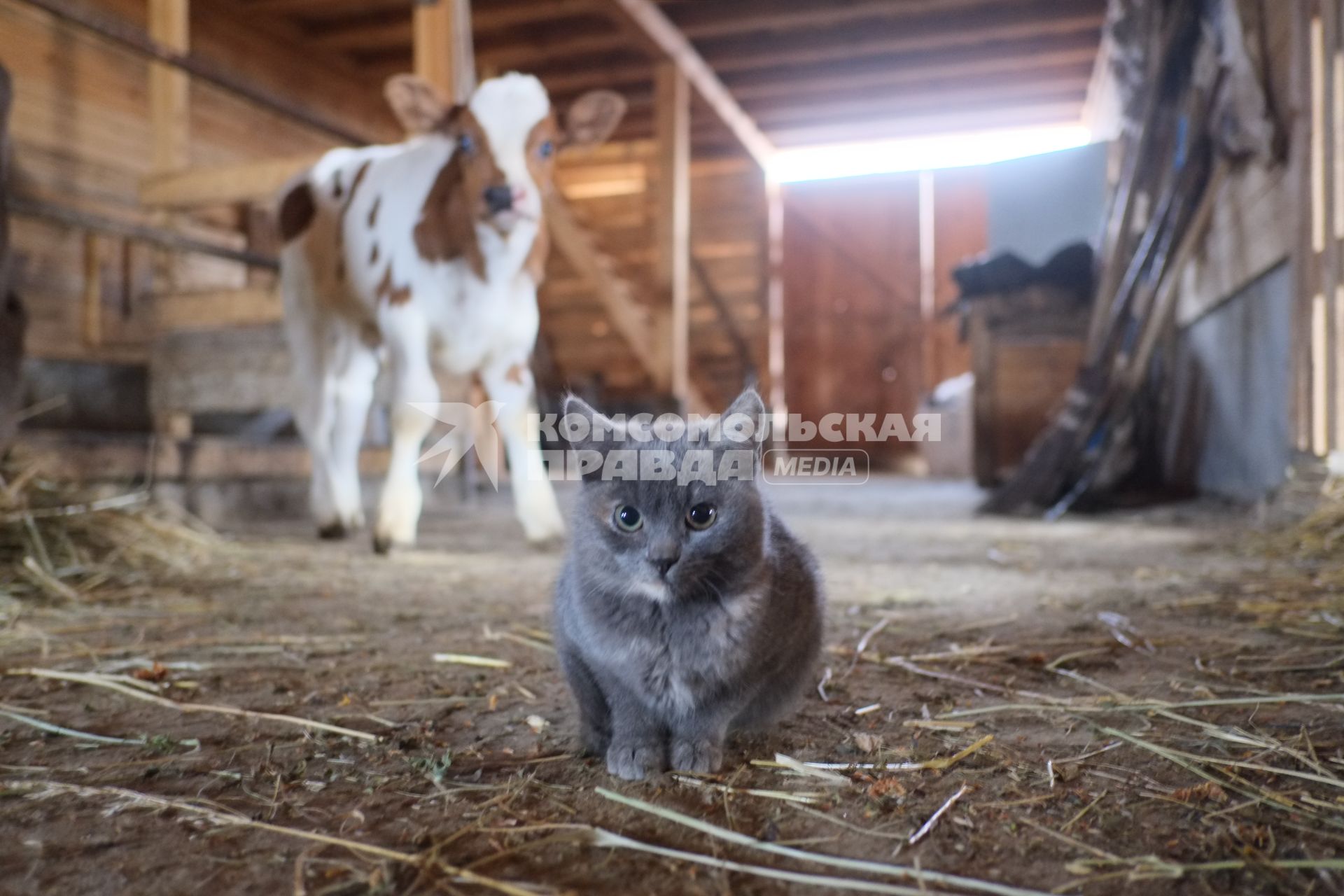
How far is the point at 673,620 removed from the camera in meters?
1.21

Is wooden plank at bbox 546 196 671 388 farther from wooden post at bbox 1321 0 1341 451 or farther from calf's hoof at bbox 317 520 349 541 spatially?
wooden post at bbox 1321 0 1341 451

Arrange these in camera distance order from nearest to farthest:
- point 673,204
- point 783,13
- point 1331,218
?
point 1331,218 < point 673,204 < point 783,13

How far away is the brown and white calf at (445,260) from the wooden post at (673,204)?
3.35m

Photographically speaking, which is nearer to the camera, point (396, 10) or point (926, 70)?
point (396, 10)

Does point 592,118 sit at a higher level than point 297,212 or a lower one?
higher

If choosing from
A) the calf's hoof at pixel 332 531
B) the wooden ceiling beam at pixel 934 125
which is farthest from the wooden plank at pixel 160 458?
the wooden ceiling beam at pixel 934 125

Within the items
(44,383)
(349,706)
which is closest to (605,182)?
(44,383)

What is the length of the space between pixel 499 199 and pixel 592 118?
2.39ft

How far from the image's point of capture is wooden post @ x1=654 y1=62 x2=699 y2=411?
6.89 m

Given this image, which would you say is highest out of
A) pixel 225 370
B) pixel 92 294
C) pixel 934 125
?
pixel 934 125

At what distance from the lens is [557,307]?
367 inches

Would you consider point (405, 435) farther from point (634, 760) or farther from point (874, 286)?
point (874, 286)

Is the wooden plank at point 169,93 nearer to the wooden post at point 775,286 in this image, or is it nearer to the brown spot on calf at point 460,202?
the brown spot on calf at point 460,202

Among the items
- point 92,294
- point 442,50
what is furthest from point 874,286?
point 92,294
